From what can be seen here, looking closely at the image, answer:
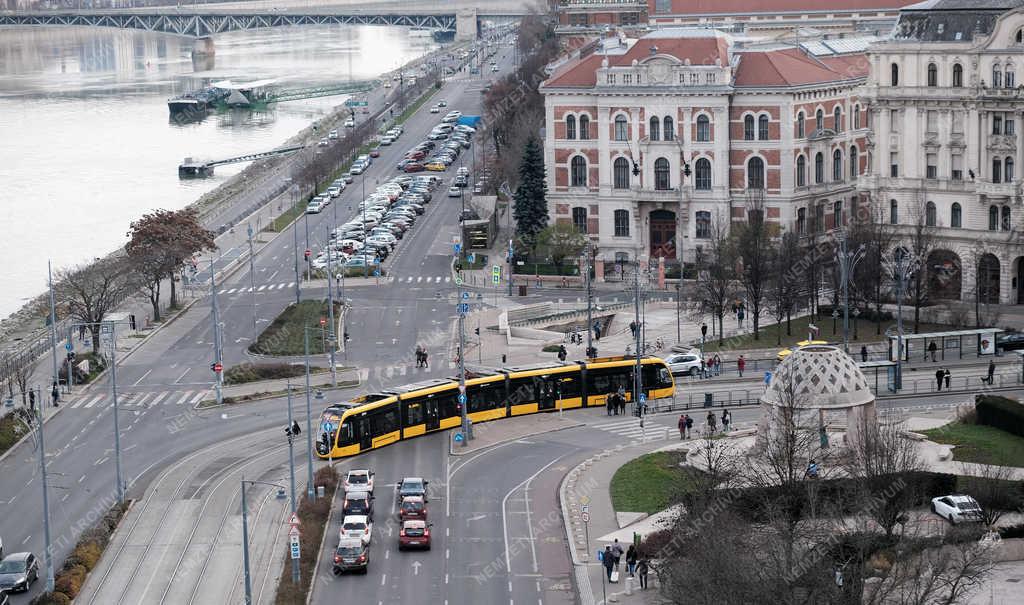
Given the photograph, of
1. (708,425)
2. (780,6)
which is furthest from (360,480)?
(780,6)

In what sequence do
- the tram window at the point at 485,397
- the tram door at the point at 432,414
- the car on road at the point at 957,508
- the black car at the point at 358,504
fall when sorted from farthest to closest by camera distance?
the tram window at the point at 485,397, the tram door at the point at 432,414, the black car at the point at 358,504, the car on road at the point at 957,508

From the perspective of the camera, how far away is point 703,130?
10888 cm

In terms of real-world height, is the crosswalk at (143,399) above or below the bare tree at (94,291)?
below

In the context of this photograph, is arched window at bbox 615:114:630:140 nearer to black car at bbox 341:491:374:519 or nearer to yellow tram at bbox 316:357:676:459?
yellow tram at bbox 316:357:676:459

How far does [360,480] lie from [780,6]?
94694 millimetres

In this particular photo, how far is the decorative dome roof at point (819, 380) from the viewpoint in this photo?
61094mm

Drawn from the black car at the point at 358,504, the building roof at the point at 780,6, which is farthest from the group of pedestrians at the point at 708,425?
the building roof at the point at 780,6

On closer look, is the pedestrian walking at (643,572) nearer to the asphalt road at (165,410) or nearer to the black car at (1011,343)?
the asphalt road at (165,410)

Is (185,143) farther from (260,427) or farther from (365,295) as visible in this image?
(260,427)

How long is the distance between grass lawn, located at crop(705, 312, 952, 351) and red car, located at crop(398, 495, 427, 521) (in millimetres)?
26746

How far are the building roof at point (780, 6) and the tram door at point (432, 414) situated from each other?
83.5 m

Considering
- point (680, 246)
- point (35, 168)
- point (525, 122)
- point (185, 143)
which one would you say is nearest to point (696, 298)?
point (680, 246)

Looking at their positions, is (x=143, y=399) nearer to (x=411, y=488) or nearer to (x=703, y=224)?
(x=411, y=488)

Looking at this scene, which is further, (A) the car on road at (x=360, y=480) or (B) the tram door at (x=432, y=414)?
(B) the tram door at (x=432, y=414)
